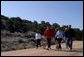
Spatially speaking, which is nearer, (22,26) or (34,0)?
(34,0)

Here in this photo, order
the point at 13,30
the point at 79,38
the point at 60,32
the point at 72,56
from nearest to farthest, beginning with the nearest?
the point at 72,56
the point at 60,32
the point at 79,38
the point at 13,30

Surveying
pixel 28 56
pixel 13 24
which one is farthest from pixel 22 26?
pixel 28 56

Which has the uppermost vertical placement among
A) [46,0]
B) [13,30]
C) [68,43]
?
[46,0]

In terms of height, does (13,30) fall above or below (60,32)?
below

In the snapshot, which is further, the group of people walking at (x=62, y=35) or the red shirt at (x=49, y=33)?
the red shirt at (x=49, y=33)

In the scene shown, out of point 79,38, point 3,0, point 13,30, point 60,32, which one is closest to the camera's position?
point 3,0

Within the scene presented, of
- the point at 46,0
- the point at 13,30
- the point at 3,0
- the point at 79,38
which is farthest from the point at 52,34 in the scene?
the point at 13,30

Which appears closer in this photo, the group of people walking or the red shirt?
the group of people walking

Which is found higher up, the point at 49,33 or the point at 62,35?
the point at 49,33

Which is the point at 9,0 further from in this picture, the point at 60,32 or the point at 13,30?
the point at 13,30

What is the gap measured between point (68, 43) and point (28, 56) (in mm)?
5557

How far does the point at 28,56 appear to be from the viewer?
18000 mm

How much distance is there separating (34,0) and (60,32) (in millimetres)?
3399

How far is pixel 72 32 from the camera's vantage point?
2262cm
